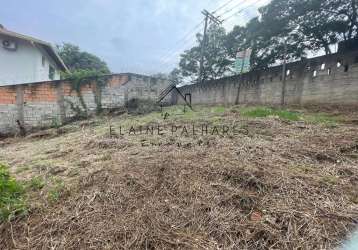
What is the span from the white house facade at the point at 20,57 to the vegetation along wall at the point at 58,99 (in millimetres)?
4963

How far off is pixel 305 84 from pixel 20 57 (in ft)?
40.6

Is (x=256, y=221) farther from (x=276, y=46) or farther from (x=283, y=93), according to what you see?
(x=276, y=46)

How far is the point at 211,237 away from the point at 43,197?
4.43ft

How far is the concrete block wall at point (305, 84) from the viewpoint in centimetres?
559

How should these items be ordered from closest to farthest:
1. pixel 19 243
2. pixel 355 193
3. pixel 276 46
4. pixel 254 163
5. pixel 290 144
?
pixel 19 243
pixel 355 193
pixel 254 163
pixel 290 144
pixel 276 46

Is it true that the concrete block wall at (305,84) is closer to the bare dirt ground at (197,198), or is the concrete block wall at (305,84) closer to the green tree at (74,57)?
the bare dirt ground at (197,198)

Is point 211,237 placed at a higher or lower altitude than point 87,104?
lower

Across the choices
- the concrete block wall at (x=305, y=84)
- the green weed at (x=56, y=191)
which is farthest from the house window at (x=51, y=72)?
the green weed at (x=56, y=191)

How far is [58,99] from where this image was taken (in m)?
7.36

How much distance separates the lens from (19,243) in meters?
1.41

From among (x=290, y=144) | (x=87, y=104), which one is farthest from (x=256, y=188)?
(x=87, y=104)

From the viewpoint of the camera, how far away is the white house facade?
10.7m

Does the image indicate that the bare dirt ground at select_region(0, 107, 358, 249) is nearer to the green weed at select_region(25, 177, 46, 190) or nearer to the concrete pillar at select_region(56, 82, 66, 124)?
the green weed at select_region(25, 177, 46, 190)

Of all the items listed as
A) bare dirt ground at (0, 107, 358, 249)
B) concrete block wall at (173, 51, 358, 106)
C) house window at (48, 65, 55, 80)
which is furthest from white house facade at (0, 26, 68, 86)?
bare dirt ground at (0, 107, 358, 249)
